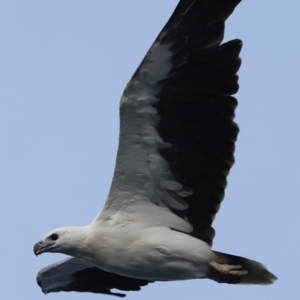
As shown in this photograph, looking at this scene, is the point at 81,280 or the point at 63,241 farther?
the point at 81,280

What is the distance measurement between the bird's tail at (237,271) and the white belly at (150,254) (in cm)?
13

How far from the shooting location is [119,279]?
16281 mm

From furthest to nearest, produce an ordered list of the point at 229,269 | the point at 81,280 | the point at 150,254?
1. the point at 81,280
2. the point at 229,269
3. the point at 150,254

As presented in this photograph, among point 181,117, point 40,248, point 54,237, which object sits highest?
point 181,117

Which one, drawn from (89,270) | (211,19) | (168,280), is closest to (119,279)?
(89,270)

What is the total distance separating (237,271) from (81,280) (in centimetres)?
321

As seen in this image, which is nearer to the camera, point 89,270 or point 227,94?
point 227,94

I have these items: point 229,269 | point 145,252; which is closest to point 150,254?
point 145,252

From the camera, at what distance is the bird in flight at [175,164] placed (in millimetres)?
13438

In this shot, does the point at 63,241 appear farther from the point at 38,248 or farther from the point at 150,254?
the point at 150,254

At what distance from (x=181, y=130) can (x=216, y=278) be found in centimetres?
197

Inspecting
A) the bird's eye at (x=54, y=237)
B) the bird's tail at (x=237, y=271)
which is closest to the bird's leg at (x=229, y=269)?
the bird's tail at (x=237, y=271)

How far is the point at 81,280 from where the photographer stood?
16344 millimetres

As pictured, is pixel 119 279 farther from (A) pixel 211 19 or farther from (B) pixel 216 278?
(A) pixel 211 19
